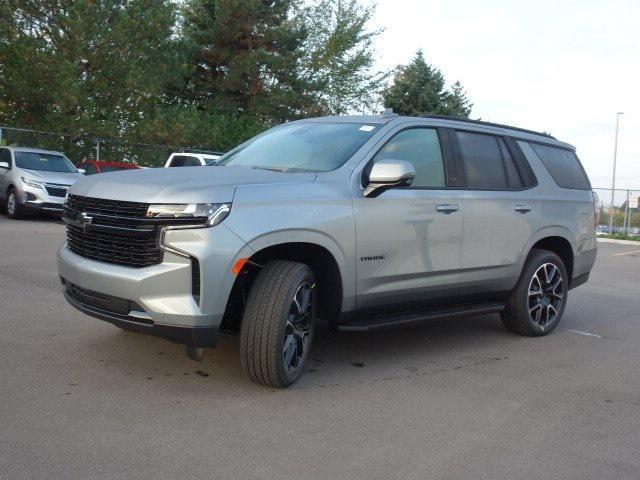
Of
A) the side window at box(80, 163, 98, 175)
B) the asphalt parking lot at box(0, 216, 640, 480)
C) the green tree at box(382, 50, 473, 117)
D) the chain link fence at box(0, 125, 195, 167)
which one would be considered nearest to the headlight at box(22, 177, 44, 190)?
the side window at box(80, 163, 98, 175)

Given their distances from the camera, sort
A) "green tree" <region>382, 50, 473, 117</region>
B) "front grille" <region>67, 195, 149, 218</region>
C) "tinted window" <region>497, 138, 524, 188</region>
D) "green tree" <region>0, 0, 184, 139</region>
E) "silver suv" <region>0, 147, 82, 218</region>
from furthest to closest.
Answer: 1. "green tree" <region>382, 50, 473, 117</region>
2. "green tree" <region>0, 0, 184, 139</region>
3. "silver suv" <region>0, 147, 82, 218</region>
4. "tinted window" <region>497, 138, 524, 188</region>
5. "front grille" <region>67, 195, 149, 218</region>

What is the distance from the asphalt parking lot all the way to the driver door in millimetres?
607

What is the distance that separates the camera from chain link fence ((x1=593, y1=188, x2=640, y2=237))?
26.8 metres

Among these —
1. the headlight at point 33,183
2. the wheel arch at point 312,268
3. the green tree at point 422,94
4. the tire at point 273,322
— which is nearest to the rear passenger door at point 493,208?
the wheel arch at point 312,268

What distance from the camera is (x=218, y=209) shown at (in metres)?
4.37

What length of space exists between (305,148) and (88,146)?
2246 centimetres

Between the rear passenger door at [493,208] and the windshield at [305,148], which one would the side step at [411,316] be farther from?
the windshield at [305,148]

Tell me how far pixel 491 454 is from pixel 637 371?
2613 mm

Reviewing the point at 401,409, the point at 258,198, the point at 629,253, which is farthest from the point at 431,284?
the point at 629,253

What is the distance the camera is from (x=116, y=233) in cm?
451

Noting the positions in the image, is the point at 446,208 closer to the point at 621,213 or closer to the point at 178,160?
the point at 178,160

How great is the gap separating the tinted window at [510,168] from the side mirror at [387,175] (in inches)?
69.1

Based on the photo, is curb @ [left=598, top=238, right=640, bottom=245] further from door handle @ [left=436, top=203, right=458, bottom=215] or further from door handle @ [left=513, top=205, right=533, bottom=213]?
door handle @ [left=436, top=203, right=458, bottom=215]

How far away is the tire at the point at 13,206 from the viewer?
1655 cm
